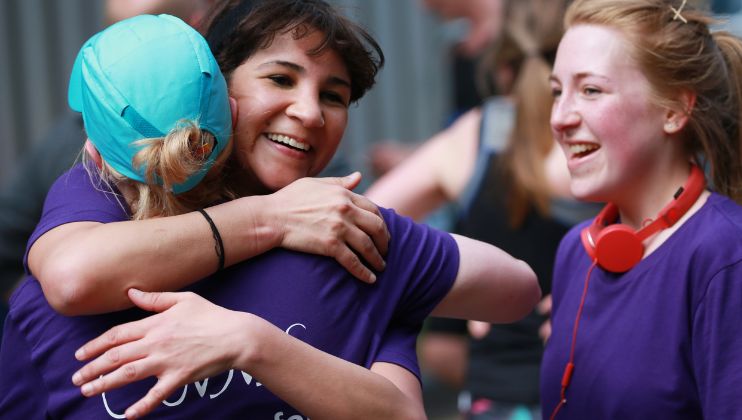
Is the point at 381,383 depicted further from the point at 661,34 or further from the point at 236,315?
the point at 661,34

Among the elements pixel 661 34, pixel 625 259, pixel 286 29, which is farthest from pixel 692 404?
pixel 286 29

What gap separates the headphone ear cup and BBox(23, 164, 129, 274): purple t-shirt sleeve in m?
0.99

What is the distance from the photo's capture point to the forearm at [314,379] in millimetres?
1789

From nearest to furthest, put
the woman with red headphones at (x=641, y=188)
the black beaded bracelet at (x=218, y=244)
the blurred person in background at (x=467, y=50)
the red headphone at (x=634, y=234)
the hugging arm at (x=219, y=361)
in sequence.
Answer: the hugging arm at (x=219, y=361), the black beaded bracelet at (x=218, y=244), the woman with red headphones at (x=641, y=188), the red headphone at (x=634, y=234), the blurred person in background at (x=467, y=50)

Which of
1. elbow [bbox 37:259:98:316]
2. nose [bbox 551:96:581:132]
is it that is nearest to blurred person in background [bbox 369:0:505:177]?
nose [bbox 551:96:581:132]

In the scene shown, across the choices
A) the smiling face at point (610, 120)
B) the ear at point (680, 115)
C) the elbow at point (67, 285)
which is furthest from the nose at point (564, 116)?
the elbow at point (67, 285)

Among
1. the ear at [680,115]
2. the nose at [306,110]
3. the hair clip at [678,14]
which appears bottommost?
the nose at [306,110]

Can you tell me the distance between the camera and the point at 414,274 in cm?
203

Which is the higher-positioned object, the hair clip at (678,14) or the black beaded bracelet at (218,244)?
the hair clip at (678,14)

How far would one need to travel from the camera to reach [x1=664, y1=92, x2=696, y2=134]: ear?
233 centimetres

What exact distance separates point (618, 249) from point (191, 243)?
0.93 metres

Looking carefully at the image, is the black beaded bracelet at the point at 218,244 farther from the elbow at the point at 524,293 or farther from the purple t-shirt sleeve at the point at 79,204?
the elbow at the point at 524,293

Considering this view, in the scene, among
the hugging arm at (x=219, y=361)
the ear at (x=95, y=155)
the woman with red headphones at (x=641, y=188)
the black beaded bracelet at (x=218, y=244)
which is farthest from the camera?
the woman with red headphones at (x=641, y=188)

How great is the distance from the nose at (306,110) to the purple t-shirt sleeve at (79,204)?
353 millimetres
